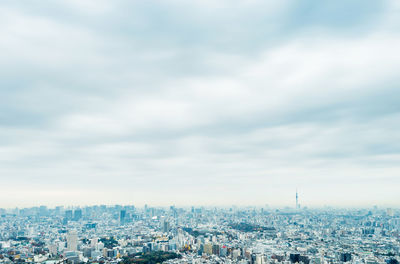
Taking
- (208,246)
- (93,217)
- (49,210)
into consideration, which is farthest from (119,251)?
(49,210)

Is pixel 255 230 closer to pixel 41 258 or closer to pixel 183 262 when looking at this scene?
pixel 183 262

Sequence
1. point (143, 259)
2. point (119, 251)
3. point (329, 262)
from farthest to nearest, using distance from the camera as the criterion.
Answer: point (119, 251)
point (143, 259)
point (329, 262)

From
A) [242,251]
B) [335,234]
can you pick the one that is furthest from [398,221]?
[242,251]

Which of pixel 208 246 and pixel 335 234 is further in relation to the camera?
pixel 335 234

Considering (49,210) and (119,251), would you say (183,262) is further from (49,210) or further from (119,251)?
(49,210)

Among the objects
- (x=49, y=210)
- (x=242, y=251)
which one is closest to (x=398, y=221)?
(x=242, y=251)

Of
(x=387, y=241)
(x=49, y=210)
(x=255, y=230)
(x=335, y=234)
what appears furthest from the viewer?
→ (x=49, y=210)

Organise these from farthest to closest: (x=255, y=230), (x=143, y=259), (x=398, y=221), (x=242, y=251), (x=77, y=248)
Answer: (x=398, y=221) → (x=255, y=230) → (x=77, y=248) → (x=242, y=251) → (x=143, y=259)

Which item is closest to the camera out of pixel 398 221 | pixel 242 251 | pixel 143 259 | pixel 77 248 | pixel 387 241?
pixel 143 259

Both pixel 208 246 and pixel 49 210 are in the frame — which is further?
pixel 49 210
